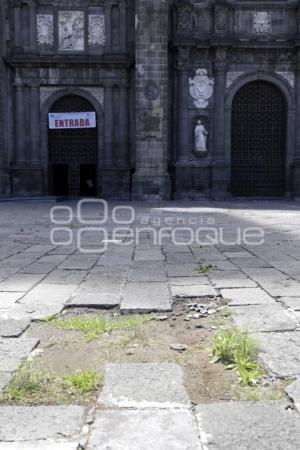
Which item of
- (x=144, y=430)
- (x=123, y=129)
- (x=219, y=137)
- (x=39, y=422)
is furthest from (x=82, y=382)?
(x=123, y=129)

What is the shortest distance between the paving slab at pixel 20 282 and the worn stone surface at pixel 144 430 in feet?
7.08

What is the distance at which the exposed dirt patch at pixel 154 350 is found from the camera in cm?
195

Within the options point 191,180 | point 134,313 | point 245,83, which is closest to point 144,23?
point 245,83

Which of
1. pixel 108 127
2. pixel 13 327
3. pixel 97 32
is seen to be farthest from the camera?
pixel 108 127

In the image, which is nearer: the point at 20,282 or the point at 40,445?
the point at 40,445

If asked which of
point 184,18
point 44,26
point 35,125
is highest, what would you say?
point 184,18

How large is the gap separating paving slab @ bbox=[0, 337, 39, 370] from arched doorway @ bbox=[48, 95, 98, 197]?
60.5 ft

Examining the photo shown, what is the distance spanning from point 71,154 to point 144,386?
63.7ft

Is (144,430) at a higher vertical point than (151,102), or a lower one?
lower

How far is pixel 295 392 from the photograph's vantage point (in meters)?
1.80

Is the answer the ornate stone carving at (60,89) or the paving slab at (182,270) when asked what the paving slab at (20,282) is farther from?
the ornate stone carving at (60,89)

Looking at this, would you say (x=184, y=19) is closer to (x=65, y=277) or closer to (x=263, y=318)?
(x=65, y=277)

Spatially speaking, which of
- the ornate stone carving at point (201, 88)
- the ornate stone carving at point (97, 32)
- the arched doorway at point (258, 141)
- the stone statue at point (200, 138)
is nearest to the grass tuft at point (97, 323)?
the stone statue at point (200, 138)

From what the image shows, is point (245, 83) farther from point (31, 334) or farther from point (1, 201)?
point (31, 334)
